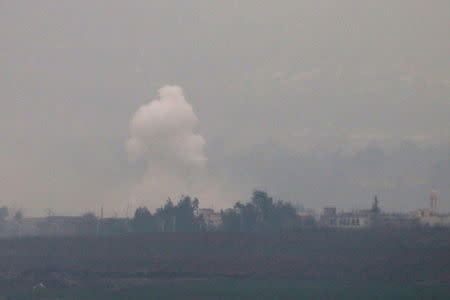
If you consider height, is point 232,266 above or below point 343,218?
below

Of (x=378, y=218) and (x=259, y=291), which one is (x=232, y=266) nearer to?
(x=259, y=291)

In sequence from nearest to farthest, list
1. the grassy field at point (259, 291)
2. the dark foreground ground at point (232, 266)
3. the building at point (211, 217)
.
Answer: the grassy field at point (259, 291) < the dark foreground ground at point (232, 266) < the building at point (211, 217)

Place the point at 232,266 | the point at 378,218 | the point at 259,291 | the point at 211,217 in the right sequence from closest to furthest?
the point at 259,291 < the point at 232,266 < the point at 378,218 < the point at 211,217

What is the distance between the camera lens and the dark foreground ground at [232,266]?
240 feet

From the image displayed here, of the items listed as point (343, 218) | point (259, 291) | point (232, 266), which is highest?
point (343, 218)

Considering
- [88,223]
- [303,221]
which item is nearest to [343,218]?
[303,221]

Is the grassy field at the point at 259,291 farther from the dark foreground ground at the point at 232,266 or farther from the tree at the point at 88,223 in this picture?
the tree at the point at 88,223

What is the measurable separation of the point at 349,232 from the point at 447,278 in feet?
72.7

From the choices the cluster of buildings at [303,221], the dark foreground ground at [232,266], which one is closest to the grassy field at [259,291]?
the dark foreground ground at [232,266]

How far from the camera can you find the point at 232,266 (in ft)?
285

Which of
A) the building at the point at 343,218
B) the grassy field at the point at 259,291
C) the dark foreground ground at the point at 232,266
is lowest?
the grassy field at the point at 259,291

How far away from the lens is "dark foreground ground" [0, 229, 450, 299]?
7312 centimetres

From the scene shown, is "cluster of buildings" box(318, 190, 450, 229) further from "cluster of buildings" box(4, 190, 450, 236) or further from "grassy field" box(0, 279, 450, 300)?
"grassy field" box(0, 279, 450, 300)

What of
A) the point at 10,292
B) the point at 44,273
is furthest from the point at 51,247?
the point at 10,292
